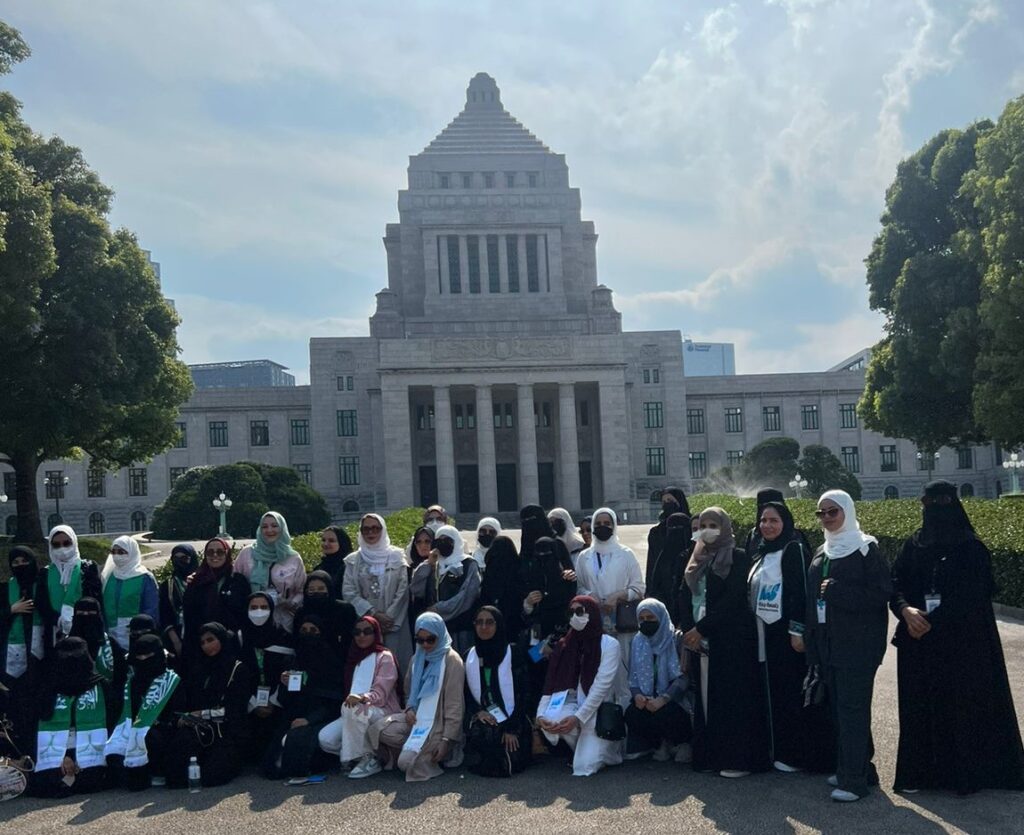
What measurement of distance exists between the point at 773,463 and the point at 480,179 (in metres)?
24.0

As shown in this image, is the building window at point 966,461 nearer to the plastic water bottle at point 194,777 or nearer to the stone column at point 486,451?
the stone column at point 486,451

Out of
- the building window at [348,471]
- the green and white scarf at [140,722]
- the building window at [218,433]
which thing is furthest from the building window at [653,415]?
the green and white scarf at [140,722]

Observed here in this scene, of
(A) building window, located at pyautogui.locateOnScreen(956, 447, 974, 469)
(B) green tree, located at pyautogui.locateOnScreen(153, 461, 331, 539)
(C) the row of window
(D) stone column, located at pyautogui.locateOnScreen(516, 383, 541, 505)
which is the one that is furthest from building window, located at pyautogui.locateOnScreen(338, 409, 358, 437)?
(A) building window, located at pyautogui.locateOnScreen(956, 447, 974, 469)

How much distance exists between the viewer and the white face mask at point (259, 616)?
7793mm

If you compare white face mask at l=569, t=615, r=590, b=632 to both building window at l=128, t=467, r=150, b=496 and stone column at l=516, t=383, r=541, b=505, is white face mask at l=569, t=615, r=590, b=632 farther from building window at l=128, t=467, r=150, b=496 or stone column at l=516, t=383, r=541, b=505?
building window at l=128, t=467, r=150, b=496

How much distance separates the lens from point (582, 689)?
7.34 m

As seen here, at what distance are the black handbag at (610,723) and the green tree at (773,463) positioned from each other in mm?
39586

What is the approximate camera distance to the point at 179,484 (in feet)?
124

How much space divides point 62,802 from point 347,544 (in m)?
3.17

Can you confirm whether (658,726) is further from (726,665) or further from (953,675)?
(953,675)

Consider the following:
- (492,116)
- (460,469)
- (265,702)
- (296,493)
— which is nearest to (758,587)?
(265,702)

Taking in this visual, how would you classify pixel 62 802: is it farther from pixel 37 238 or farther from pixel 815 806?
pixel 37 238

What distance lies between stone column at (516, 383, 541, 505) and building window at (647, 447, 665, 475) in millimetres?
8915

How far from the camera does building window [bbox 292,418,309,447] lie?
52531 mm
